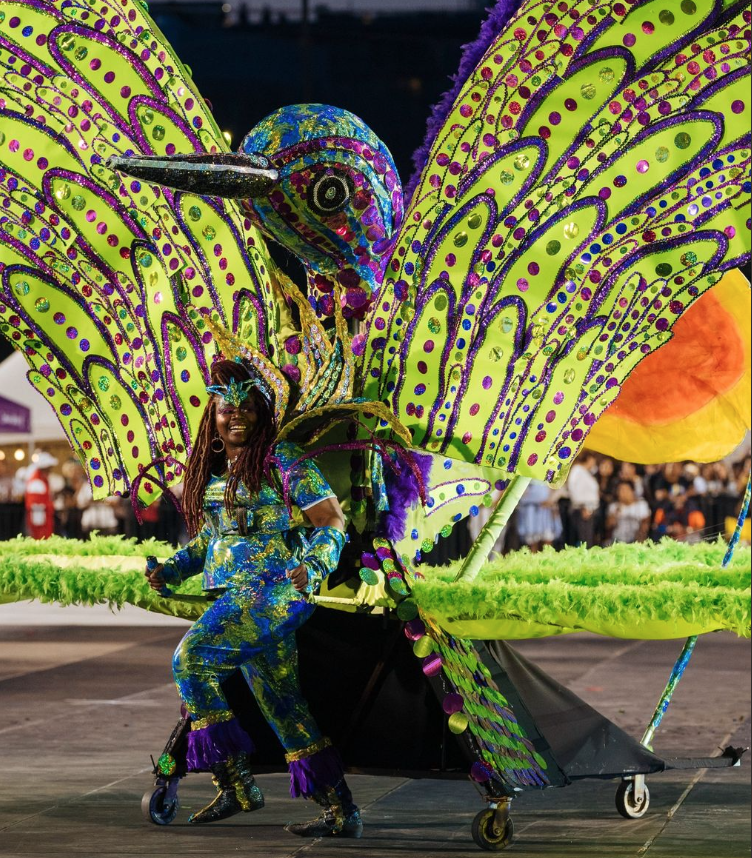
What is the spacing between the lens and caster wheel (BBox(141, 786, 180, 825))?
210 inches

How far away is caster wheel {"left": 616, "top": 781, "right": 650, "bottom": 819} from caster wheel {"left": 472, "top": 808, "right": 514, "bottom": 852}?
0.72 meters

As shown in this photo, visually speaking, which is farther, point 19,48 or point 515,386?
point 19,48

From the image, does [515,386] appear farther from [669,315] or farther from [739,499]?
[739,499]

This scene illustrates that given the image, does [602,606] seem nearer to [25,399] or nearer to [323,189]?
[323,189]

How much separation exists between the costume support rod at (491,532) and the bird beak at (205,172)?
1373 millimetres

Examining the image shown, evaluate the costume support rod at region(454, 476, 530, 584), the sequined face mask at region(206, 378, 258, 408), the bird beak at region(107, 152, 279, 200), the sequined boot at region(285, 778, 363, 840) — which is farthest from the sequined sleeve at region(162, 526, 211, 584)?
the bird beak at region(107, 152, 279, 200)

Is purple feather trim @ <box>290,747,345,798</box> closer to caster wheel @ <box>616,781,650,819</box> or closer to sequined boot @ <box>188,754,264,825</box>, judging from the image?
sequined boot @ <box>188,754,264,825</box>

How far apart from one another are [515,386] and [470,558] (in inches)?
31.8

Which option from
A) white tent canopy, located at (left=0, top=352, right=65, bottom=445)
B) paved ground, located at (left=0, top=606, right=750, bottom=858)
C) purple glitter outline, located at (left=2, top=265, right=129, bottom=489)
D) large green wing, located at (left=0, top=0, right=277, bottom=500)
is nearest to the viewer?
paved ground, located at (left=0, top=606, right=750, bottom=858)

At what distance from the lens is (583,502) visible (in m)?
14.2

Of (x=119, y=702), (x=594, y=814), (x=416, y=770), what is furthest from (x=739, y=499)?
(x=416, y=770)

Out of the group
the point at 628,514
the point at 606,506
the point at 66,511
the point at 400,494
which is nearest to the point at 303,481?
the point at 400,494

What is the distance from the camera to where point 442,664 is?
→ 5.00 meters

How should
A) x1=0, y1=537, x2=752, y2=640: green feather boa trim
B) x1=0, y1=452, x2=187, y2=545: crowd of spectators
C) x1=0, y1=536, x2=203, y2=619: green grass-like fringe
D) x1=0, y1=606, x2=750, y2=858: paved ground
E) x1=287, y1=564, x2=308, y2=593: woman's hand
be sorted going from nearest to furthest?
1. x1=287, y1=564, x2=308, y2=593: woman's hand
2. x1=0, y1=537, x2=752, y2=640: green feather boa trim
3. x1=0, y1=606, x2=750, y2=858: paved ground
4. x1=0, y1=536, x2=203, y2=619: green grass-like fringe
5. x1=0, y1=452, x2=187, y2=545: crowd of spectators
